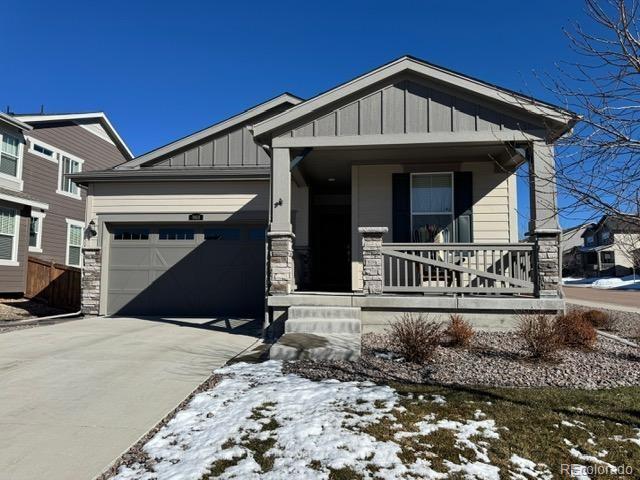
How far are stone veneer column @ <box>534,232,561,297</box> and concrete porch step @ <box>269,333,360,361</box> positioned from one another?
3.27m

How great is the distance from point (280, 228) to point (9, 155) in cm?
1163

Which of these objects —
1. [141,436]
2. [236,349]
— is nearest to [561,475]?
[141,436]

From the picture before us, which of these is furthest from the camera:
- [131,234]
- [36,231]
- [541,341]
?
[36,231]

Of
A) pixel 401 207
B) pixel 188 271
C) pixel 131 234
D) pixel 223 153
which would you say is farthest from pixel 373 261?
pixel 223 153

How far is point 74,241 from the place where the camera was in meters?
17.0

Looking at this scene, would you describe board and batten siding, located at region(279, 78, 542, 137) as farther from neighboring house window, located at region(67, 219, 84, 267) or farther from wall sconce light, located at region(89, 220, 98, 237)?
neighboring house window, located at region(67, 219, 84, 267)

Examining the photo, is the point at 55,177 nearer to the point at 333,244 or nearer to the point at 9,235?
the point at 9,235

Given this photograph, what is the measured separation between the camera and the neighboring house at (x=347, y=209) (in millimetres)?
7184

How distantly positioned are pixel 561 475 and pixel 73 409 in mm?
3978

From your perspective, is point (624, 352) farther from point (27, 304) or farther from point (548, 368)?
point (27, 304)

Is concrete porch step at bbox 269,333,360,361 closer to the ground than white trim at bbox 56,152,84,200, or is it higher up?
closer to the ground

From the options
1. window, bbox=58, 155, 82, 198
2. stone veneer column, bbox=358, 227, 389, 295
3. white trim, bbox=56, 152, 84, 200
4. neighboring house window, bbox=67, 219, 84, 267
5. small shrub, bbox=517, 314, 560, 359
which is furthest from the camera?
neighboring house window, bbox=67, 219, 84, 267

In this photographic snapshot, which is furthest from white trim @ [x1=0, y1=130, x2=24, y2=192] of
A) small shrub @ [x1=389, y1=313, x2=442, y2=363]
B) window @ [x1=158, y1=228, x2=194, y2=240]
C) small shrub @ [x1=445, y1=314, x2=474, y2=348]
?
small shrub @ [x1=445, y1=314, x2=474, y2=348]

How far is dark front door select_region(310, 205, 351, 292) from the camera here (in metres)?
11.5
